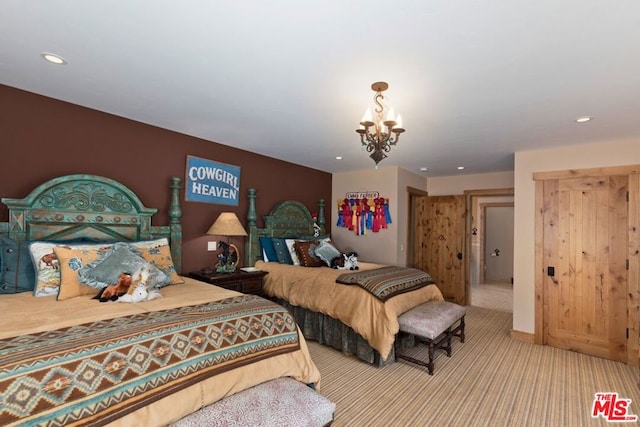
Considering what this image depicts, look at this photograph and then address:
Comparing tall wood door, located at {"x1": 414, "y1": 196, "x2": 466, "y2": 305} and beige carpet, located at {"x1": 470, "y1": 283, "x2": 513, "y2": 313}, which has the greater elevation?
tall wood door, located at {"x1": 414, "y1": 196, "x2": 466, "y2": 305}

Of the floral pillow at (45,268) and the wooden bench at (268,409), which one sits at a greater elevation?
the floral pillow at (45,268)

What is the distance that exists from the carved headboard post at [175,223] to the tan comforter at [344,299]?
1.09 meters

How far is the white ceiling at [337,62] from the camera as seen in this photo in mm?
1475

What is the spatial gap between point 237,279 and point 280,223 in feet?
4.47

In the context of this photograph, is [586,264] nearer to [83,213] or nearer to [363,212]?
[363,212]

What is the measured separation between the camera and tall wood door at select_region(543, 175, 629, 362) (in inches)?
131

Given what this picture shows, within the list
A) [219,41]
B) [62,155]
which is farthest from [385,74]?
[62,155]

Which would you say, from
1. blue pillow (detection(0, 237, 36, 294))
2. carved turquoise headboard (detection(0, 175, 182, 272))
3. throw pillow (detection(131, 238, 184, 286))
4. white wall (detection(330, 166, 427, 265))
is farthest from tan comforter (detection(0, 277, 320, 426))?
white wall (detection(330, 166, 427, 265))

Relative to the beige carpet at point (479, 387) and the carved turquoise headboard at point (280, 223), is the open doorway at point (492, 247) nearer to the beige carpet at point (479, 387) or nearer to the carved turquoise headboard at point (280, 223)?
the beige carpet at point (479, 387)

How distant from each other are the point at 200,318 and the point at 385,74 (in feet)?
6.27

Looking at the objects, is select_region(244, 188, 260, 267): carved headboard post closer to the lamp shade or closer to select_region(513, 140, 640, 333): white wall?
the lamp shade

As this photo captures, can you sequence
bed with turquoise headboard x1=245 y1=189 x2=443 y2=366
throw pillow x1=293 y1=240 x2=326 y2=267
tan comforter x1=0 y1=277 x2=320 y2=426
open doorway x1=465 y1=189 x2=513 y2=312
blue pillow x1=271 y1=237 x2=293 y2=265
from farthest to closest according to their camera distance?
open doorway x1=465 y1=189 x2=513 y2=312, blue pillow x1=271 y1=237 x2=293 y2=265, throw pillow x1=293 y1=240 x2=326 y2=267, bed with turquoise headboard x1=245 y1=189 x2=443 y2=366, tan comforter x1=0 y1=277 x2=320 y2=426

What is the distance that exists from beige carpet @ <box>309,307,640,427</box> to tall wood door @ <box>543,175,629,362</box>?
26cm

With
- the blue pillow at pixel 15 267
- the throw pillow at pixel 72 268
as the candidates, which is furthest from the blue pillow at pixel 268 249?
the blue pillow at pixel 15 267
